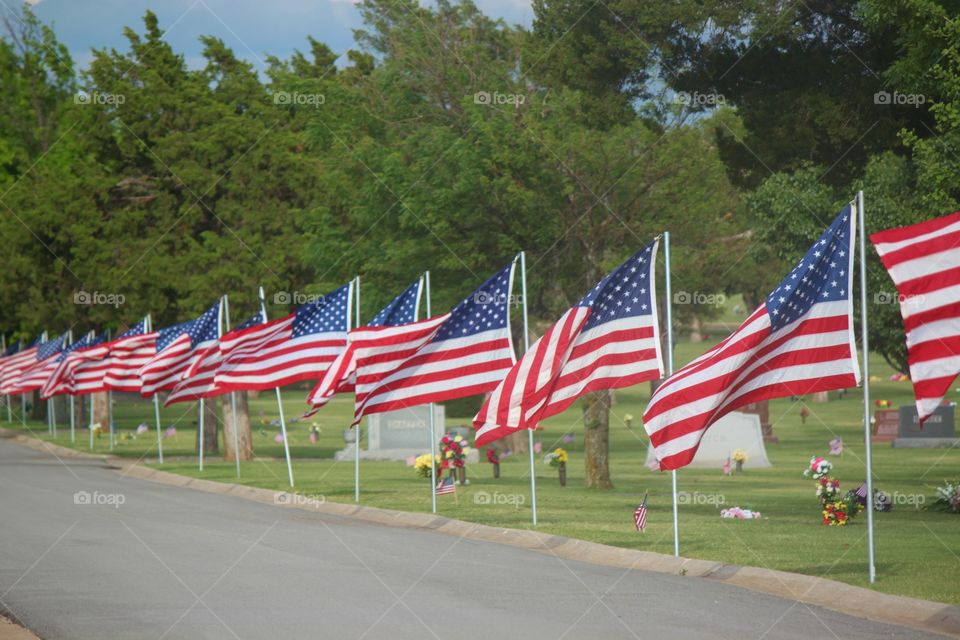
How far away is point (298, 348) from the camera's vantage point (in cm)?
2614

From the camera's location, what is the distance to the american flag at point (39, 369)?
49.3 meters

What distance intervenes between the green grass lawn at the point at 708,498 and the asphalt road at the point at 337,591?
1.72 meters

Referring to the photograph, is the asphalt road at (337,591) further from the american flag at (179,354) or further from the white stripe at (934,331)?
the american flag at (179,354)

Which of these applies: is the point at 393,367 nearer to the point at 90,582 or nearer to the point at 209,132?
the point at 90,582

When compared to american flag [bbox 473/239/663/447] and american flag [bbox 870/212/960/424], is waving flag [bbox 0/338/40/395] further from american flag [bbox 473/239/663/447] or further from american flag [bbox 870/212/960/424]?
american flag [bbox 870/212/960/424]

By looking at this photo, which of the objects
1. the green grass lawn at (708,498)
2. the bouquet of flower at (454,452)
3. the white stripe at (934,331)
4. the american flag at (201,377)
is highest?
the american flag at (201,377)

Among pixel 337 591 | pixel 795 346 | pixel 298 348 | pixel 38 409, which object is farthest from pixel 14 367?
Answer: pixel 795 346

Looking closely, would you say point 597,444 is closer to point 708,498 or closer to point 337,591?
point 708,498

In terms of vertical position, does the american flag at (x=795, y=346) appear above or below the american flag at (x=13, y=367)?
below

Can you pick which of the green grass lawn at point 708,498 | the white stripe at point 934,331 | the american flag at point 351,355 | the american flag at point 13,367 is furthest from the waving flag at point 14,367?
the white stripe at point 934,331

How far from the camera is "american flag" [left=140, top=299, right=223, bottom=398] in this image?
1303 inches

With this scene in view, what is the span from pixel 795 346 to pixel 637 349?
114 inches

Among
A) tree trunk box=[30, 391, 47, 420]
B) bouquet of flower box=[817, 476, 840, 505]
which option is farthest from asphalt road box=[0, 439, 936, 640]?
tree trunk box=[30, 391, 47, 420]

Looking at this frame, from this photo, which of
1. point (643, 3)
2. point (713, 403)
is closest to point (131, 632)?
point (713, 403)
